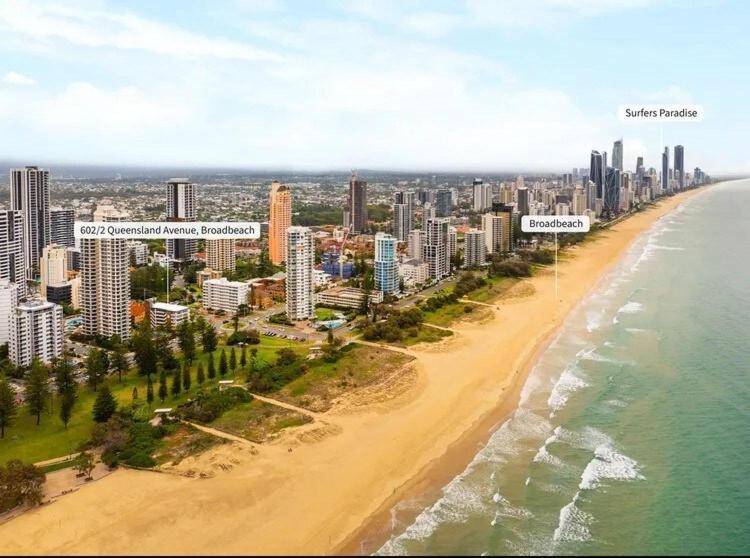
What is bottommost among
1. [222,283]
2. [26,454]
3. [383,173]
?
[26,454]

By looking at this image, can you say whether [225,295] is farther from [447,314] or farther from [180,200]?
[180,200]

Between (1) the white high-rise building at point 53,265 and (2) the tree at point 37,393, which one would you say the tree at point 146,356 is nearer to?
(2) the tree at point 37,393

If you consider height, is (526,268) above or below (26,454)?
above

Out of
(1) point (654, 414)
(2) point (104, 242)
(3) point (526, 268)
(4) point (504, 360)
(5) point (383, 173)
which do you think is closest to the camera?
(1) point (654, 414)

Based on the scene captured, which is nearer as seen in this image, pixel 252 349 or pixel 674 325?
pixel 252 349

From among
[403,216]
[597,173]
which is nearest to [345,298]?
[403,216]

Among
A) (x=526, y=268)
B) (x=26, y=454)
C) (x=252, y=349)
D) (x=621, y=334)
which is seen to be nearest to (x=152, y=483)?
(x=26, y=454)

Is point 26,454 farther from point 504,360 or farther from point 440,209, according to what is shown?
point 440,209
